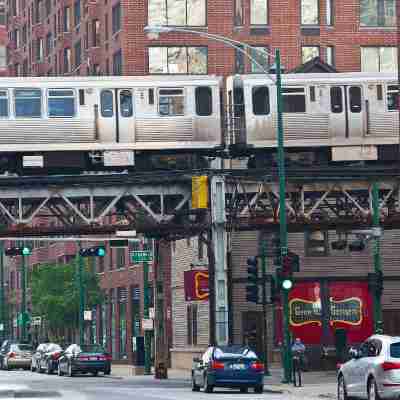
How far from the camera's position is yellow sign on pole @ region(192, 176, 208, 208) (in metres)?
→ 47.8

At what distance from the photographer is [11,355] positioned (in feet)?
253

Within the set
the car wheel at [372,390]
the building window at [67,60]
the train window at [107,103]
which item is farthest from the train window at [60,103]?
the building window at [67,60]

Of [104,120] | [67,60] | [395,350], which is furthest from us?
[67,60]

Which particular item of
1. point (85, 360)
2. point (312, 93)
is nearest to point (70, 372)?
point (85, 360)

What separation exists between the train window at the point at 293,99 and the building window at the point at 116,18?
37.8 metres

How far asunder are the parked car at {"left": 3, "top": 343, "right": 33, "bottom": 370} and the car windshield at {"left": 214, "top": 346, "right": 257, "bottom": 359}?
119 ft

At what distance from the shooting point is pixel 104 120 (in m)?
49.0

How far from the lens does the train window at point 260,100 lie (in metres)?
50.0

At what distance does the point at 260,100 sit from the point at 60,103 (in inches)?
264

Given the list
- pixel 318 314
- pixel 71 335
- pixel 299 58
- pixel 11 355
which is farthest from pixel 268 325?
pixel 71 335

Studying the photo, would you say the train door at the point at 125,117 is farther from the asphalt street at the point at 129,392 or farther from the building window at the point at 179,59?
the building window at the point at 179,59

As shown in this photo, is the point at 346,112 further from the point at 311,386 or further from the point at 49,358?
the point at 49,358

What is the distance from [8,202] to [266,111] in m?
9.76

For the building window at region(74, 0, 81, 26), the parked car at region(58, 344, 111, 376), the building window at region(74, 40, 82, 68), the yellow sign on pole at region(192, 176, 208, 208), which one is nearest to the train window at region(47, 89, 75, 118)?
the yellow sign on pole at region(192, 176, 208, 208)
